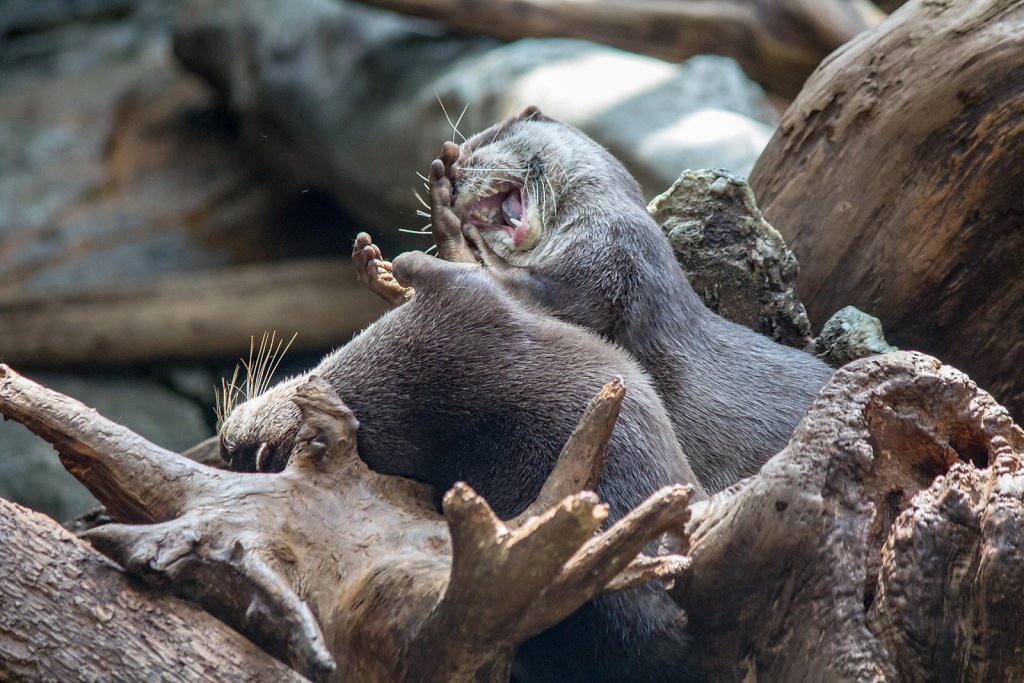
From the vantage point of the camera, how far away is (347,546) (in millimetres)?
1638

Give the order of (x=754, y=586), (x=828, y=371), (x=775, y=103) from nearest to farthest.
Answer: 1. (x=754, y=586)
2. (x=828, y=371)
3. (x=775, y=103)

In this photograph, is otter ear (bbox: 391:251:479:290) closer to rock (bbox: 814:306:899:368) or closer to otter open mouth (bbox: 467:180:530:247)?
otter open mouth (bbox: 467:180:530:247)

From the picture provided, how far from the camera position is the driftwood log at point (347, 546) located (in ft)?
4.17

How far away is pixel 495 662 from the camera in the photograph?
1448 mm

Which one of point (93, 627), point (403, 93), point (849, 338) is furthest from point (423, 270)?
point (403, 93)

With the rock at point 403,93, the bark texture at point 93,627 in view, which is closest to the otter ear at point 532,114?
the bark texture at point 93,627

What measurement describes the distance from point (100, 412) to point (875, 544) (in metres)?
3.49

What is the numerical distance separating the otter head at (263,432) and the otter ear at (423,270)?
13.8 inches

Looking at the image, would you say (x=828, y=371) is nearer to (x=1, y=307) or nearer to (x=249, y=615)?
(x=249, y=615)

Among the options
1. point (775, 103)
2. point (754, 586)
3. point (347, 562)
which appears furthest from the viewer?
point (775, 103)

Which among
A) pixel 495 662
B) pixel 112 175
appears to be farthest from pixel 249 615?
pixel 112 175

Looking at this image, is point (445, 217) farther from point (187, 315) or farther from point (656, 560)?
point (187, 315)

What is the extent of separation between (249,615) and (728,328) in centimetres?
155

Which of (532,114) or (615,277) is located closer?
(615,277)
